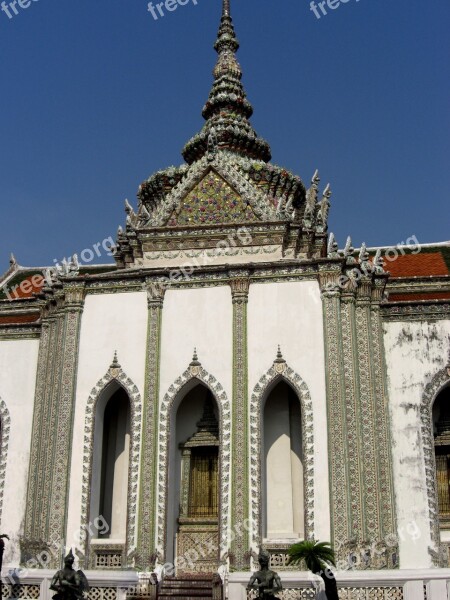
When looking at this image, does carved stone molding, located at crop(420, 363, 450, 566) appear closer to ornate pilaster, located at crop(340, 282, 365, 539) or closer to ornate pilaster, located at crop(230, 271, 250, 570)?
ornate pilaster, located at crop(340, 282, 365, 539)

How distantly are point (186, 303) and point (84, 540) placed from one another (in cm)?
490

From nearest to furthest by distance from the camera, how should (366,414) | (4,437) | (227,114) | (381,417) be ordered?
(366,414), (381,417), (4,437), (227,114)

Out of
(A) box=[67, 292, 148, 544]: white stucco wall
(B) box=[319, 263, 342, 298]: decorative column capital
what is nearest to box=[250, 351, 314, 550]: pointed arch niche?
(B) box=[319, 263, 342, 298]: decorative column capital

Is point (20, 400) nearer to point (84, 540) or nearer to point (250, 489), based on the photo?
point (84, 540)

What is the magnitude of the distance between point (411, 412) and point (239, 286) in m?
4.09

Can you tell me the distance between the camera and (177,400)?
15.9 meters

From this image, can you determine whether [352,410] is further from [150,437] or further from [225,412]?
[150,437]

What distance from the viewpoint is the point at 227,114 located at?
2244 cm

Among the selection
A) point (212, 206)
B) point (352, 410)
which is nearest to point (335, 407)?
point (352, 410)

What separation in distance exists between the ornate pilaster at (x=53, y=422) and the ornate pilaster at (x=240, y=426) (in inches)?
127

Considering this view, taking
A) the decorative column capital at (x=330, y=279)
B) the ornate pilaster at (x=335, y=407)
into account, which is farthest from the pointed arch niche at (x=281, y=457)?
the decorative column capital at (x=330, y=279)

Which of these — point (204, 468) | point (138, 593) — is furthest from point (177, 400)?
point (138, 593)

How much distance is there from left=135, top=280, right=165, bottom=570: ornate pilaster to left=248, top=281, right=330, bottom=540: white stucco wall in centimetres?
185

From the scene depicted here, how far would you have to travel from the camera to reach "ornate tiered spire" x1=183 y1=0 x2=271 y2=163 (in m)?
21.6
